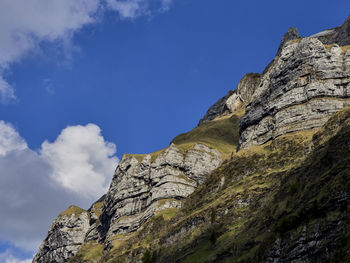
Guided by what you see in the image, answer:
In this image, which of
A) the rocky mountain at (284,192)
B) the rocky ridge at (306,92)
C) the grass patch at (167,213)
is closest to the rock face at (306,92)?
the rocky ridge at (306,92)

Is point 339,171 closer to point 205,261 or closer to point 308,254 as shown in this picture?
point 308,254

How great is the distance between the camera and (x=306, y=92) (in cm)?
18062

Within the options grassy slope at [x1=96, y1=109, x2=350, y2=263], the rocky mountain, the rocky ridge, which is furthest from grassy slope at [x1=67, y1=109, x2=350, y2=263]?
the rocky ridge

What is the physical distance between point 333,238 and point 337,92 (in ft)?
392

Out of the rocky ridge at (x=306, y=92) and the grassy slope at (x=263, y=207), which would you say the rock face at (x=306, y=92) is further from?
the grassy slope at (x=263, y=207)

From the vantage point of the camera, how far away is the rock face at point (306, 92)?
17300 cm

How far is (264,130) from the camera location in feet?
626

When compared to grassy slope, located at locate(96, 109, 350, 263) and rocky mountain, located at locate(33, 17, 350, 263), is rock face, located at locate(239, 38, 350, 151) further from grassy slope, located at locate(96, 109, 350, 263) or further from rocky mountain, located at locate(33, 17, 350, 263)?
grassy slope, located at locate(96, 109, 350, 263)

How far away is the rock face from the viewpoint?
568 feet

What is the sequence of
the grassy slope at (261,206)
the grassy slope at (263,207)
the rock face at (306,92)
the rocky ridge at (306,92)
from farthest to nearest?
the rock face at (306,92) < the rocky ridge at (306,92) < the grassy slope at (261,206) < the grassy slope at (263,207)

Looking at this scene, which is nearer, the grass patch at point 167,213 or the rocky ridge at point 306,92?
the rocky ridge at point 306,92

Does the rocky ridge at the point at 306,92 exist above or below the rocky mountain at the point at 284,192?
above

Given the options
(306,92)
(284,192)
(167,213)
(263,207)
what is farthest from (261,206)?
(167,213)

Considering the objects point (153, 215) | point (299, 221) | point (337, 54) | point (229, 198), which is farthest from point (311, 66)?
point (299, 221)
